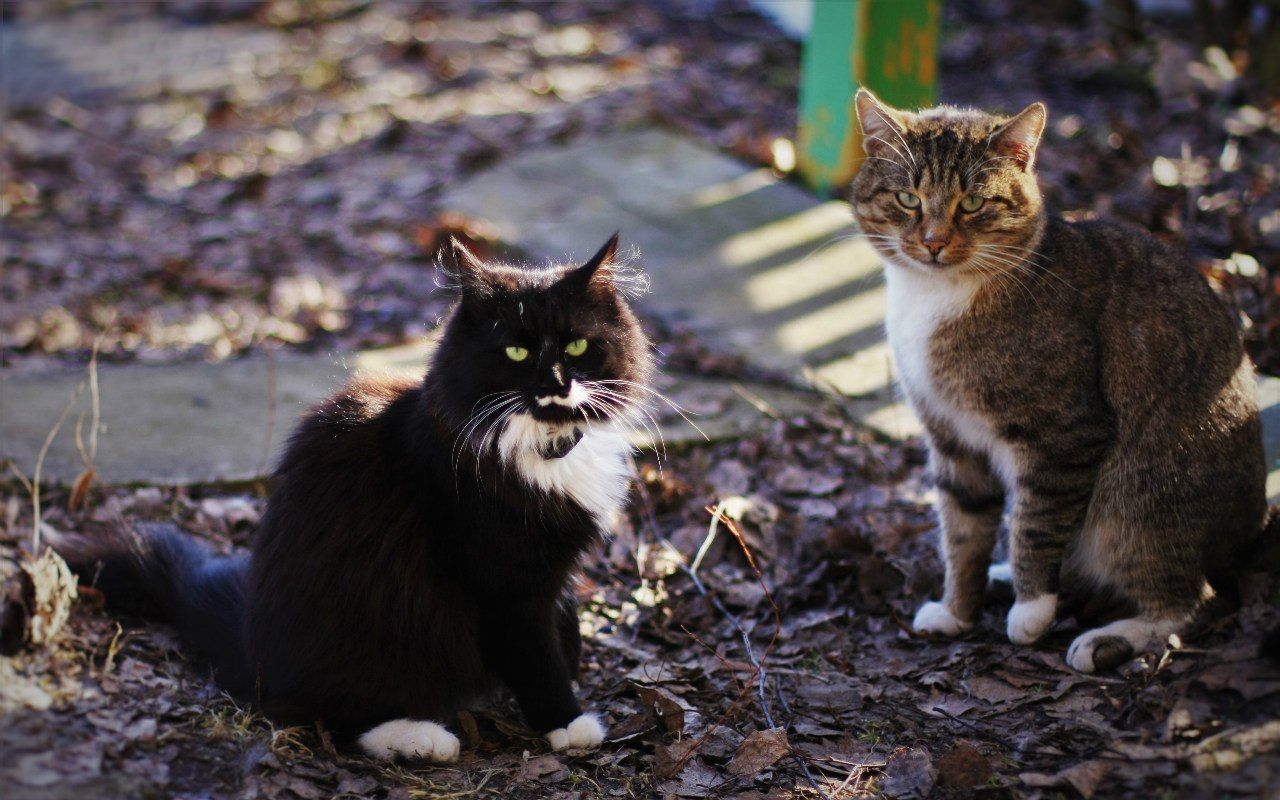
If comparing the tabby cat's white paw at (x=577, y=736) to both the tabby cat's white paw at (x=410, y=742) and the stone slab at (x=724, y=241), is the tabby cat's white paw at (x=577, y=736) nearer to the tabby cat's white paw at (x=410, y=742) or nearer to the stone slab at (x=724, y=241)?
the tabby cat's white paw at (x=410, y=742)

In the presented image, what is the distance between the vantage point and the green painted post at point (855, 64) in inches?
242

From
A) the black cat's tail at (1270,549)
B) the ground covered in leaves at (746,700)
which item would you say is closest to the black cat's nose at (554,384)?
the ground covered in leaves at (746,700)

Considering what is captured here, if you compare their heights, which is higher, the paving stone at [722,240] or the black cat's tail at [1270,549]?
the paving stone at [722,240]

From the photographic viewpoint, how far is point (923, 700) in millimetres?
3301

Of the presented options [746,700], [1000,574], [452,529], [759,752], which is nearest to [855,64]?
[1000,574]

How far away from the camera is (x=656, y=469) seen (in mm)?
4531

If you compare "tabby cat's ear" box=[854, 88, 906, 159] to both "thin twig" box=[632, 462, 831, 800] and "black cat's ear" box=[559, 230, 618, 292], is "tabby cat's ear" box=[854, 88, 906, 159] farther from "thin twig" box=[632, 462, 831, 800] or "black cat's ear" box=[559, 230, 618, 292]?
"thin twig" box=[632, 462, 831, 800]

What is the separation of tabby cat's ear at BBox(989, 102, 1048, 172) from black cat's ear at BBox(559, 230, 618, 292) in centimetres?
113

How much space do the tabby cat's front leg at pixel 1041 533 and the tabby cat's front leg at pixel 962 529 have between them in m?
0.17

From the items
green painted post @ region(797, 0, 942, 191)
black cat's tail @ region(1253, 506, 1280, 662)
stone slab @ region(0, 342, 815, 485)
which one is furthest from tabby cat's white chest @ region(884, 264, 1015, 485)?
green painted post @ region(797, 0, 942, 191)

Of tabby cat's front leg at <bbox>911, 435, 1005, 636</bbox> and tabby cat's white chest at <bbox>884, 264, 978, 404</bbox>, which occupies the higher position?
tabby cat's white chest at <bbox>884, 264, 978, 404</bbox>

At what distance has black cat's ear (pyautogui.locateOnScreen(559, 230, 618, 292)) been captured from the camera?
122 inches

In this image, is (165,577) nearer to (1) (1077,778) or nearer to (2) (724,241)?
(1) (1077,778)

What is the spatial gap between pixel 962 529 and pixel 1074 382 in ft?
1.98
